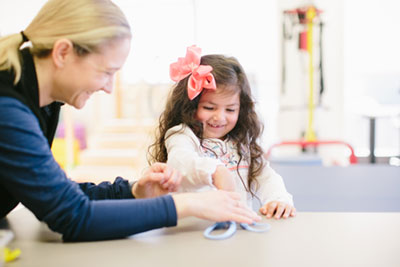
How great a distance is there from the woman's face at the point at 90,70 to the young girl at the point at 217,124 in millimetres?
395

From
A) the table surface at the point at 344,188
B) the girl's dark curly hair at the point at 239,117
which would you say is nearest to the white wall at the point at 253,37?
the table surface at the point at 344,188

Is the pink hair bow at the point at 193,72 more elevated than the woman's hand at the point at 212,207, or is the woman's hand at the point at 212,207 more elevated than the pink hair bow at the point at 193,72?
the pink hair bow at the point at 193,72

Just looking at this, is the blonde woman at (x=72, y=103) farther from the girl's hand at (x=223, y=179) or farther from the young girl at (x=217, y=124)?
the young girl at (x=217, y=124)

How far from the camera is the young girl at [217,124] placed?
49.3 inches

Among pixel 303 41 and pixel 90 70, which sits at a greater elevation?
pixel 303 41

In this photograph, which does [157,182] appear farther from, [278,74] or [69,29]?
[278,74]

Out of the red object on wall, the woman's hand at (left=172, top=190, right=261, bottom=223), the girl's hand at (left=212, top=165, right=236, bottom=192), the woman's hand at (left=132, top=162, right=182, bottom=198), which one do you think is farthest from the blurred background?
the woman's hand at (left=172, top=190, right=261, bottom=223)

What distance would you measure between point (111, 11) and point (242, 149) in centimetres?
71

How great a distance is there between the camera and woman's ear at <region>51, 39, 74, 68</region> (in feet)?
2.60

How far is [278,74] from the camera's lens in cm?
398

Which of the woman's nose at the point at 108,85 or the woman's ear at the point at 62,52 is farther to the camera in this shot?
Result: the woman's nose at the point at 108,85

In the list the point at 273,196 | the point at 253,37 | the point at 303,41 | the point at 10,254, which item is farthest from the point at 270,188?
the point at 253,37

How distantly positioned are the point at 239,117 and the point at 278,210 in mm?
509

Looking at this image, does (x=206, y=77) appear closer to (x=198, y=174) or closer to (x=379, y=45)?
(x=198, y=174)
